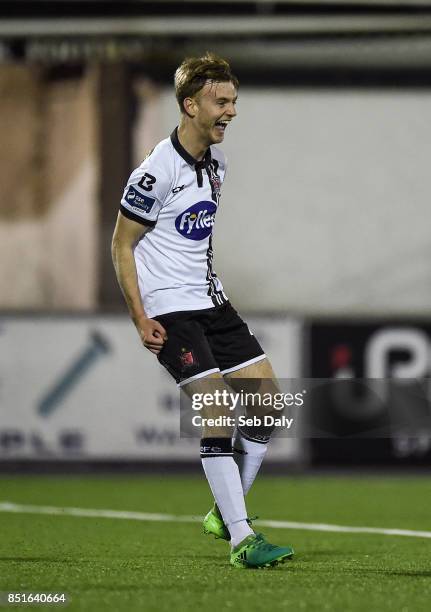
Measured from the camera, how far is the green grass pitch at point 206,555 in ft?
17.5

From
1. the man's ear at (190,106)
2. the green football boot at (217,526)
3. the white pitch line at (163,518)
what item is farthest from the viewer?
the white pitch line at (163,518)

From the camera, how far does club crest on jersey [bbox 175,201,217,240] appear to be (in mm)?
6547

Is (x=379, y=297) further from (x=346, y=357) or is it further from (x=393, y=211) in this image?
(x=346, y=357)

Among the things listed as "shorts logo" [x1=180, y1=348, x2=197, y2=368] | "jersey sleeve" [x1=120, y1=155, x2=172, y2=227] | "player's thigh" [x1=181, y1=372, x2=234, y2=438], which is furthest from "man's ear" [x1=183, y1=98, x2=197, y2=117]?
"player's thigh" [x1=181, y1=372, x2=234, y2=438]

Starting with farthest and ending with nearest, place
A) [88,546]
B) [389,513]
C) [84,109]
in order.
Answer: [84,109] < [389,513] < [88,546]

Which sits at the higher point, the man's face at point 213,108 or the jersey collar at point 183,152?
the man's face at point 213,108

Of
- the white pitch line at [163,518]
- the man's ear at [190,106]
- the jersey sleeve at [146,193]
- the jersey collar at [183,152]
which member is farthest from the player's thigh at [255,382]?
the white pitch line at [163,518]

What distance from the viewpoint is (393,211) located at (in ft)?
58.7

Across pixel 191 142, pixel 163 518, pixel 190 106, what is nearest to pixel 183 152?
pixel 191 142

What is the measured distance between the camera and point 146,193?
6.41 metres

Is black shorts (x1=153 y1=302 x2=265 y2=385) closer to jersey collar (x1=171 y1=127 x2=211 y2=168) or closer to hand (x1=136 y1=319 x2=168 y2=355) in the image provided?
hand (x1=136 y1=319 x2=168 y2=355)

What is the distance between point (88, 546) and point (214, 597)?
2.25 metres

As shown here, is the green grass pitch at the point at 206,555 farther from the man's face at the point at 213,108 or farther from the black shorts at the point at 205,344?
the man's face at the point at 213,108

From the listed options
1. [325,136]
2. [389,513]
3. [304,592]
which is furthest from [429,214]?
[304,592]
